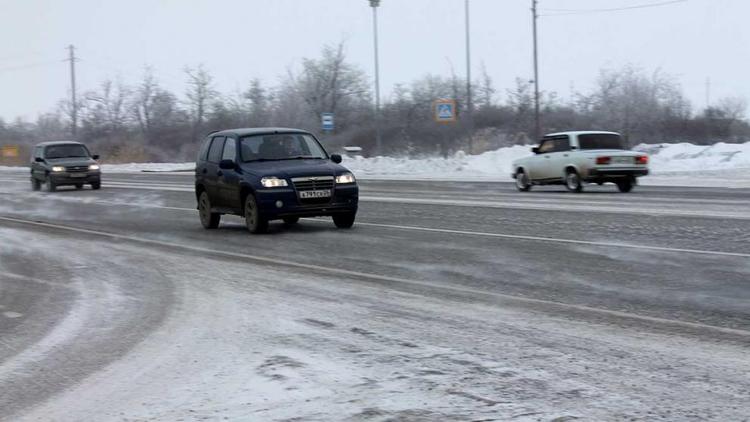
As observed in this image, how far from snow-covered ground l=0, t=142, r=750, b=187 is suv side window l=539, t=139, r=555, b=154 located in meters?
6.11

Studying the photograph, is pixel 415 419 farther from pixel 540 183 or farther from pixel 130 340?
pixel 540 183

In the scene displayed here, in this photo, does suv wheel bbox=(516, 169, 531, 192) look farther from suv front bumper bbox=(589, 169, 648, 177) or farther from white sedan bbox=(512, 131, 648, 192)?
suv front bumper bbox=(589, 169, 648, 177)

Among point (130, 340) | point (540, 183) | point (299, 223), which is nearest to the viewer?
point (130, 340)

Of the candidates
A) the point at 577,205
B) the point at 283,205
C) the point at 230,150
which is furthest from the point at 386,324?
the point at 577,205

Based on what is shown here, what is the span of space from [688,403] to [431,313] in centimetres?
303

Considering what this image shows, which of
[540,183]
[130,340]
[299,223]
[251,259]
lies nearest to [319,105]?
[540,183]

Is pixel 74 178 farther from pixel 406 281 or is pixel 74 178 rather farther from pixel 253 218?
pixel 406 281

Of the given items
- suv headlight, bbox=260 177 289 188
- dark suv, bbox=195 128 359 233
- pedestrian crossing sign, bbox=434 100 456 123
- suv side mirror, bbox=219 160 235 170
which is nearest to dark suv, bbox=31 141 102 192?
pedestrian crossing sign, bbox=434 100 456 123

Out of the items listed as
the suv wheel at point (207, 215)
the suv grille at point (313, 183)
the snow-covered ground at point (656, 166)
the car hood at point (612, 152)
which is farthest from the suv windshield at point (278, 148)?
the snow-covered ground at point (656, 166)

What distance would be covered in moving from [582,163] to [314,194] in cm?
1171

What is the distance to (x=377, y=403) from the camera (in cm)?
499

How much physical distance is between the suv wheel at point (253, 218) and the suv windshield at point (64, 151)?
2133 cm

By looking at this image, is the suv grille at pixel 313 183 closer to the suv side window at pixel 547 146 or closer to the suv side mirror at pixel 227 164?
the suv side mirror at pixel 227 164

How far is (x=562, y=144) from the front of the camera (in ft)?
82.5
